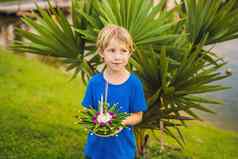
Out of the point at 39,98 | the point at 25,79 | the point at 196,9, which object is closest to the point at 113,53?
the point at 196,9

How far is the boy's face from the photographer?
2967 millimetres

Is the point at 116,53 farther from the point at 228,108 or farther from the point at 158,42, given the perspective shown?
the point at 228,108

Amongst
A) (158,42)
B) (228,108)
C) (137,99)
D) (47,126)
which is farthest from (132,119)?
(228,108)

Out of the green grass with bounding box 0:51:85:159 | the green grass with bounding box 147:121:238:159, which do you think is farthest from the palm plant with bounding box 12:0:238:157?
the green grass with bounding box 147:121:238:159

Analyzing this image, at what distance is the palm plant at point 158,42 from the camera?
3.90 m

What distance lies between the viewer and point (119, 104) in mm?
3115

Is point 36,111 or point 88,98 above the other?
point 36,111

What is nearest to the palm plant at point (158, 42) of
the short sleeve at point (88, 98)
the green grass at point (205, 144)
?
the short sleeve at point (88, 98)

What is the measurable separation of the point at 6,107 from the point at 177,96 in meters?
3.54

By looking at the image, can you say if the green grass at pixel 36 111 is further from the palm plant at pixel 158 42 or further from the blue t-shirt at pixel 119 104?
the blue t-shirt at pixel 119 104

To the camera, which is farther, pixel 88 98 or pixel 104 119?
pixel 88 98

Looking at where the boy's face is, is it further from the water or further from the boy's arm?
the water

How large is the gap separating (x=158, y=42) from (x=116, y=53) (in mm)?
1224

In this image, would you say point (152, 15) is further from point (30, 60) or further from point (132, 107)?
point (30, 60)
